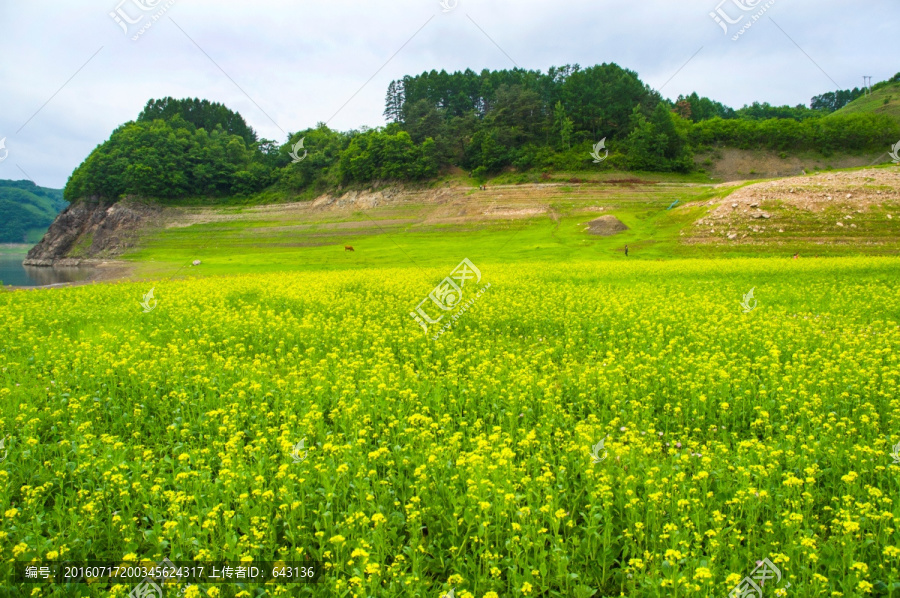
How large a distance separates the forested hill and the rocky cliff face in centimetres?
464

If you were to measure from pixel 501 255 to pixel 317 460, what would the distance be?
122 feet

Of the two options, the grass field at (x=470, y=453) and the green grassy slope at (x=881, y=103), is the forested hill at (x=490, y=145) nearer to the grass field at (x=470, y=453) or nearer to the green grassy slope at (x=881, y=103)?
the green grassy slope at (x=881, y=103)

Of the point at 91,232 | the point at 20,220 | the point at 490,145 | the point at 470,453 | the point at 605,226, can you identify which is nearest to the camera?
the point at 470,453

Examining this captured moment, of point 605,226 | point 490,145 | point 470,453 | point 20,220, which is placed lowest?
point 470,453

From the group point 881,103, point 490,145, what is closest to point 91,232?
point 490,145

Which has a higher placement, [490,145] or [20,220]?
[20,220]

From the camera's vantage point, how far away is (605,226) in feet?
164

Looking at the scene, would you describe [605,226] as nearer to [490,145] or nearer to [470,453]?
[490,145]

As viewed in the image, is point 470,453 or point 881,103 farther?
point 881,103

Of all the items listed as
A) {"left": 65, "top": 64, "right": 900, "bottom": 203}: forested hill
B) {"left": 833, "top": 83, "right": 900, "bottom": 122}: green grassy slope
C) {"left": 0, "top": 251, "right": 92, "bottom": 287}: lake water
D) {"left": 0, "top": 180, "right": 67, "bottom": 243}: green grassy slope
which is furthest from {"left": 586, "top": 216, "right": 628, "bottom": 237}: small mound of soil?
{"left": 0, "top": 180, "right": 67, "bottom": 243}: green grassy slope

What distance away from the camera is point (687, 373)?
9.31 metres

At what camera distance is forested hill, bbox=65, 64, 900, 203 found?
83250mm

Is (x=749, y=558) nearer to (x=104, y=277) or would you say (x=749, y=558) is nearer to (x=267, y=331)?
(x=267, y=331)

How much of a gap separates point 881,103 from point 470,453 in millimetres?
164571
